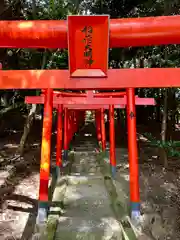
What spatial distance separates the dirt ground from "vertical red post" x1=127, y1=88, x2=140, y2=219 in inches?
22.9

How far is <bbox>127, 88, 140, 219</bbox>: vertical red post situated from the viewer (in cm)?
481

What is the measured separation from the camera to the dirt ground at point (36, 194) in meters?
5.47

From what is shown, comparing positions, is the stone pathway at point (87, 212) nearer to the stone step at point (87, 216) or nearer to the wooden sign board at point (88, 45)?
the stone step at point (87, 216)

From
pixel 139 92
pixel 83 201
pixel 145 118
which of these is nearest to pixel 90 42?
pixel 83 201

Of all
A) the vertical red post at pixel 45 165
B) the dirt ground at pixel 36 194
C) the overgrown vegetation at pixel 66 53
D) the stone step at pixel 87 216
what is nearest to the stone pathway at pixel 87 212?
the stone step at pixel 87 216

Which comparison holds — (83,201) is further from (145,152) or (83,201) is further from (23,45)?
(145,152)

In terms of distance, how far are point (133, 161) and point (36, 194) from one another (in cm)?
348

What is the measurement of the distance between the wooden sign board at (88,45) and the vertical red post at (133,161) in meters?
0.84

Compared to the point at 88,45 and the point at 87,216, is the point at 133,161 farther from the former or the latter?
the point at 88,45

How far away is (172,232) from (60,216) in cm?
218

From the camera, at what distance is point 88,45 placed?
424 centimetres

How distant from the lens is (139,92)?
1574cm

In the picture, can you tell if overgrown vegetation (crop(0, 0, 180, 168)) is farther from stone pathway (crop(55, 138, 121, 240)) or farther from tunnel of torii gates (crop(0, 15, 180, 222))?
tunnel of torii gates (crop(0, 15, 180, 222))

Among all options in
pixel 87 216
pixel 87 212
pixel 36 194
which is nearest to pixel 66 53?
pixel 36 194
